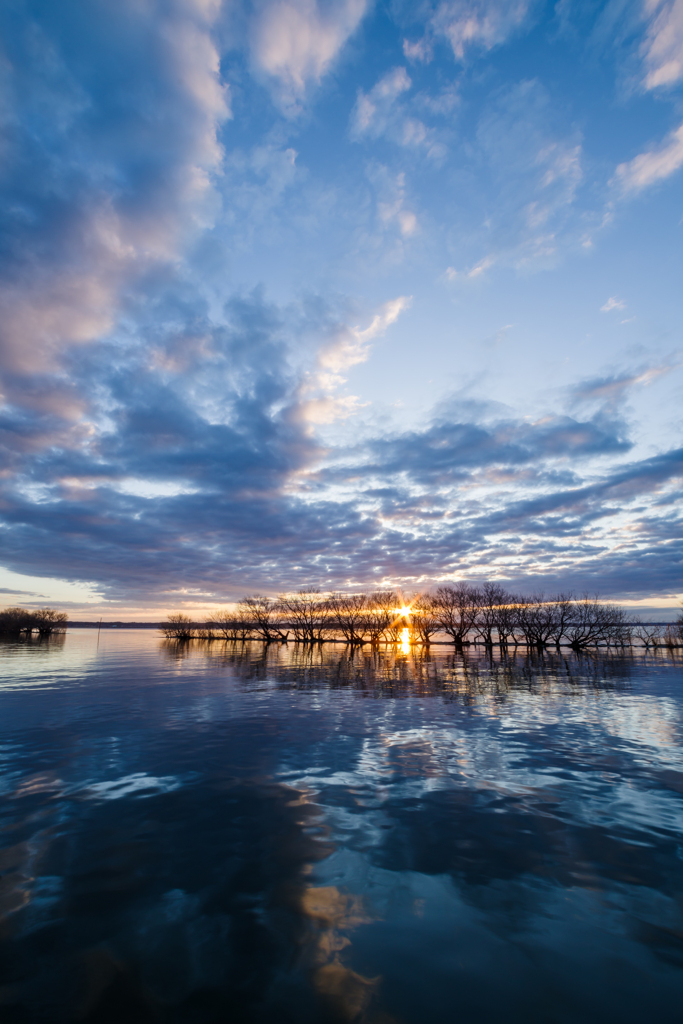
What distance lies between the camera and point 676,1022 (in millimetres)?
3945

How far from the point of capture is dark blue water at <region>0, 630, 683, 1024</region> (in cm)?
425

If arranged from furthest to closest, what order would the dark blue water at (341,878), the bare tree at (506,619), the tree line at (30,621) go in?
1. the tree line at (30,621)
2. the bare tree at (506,619)
3. the dark blue water at (341,878)

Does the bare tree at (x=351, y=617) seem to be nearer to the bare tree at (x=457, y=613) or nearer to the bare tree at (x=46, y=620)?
the bare tree at (x=457, y=613)

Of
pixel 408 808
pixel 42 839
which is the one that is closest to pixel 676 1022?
pixel 408 808

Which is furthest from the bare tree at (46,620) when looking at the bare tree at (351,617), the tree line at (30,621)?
the bare tree at (351,617)

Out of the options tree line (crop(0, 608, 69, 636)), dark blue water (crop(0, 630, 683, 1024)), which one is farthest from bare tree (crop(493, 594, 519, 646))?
tree line (crop(0, 608, 69, 636))

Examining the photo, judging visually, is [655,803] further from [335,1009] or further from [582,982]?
[335,1009]

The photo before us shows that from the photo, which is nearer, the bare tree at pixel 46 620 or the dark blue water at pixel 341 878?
the dark blue water at pixel 341 878

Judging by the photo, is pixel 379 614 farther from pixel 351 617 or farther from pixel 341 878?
pixel 341 878

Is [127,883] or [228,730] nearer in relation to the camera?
[127,883]

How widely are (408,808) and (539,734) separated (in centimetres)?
809

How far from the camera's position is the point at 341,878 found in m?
6.25

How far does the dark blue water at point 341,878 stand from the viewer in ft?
13.9

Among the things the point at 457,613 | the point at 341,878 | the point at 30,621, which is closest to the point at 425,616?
the point at 457,613
